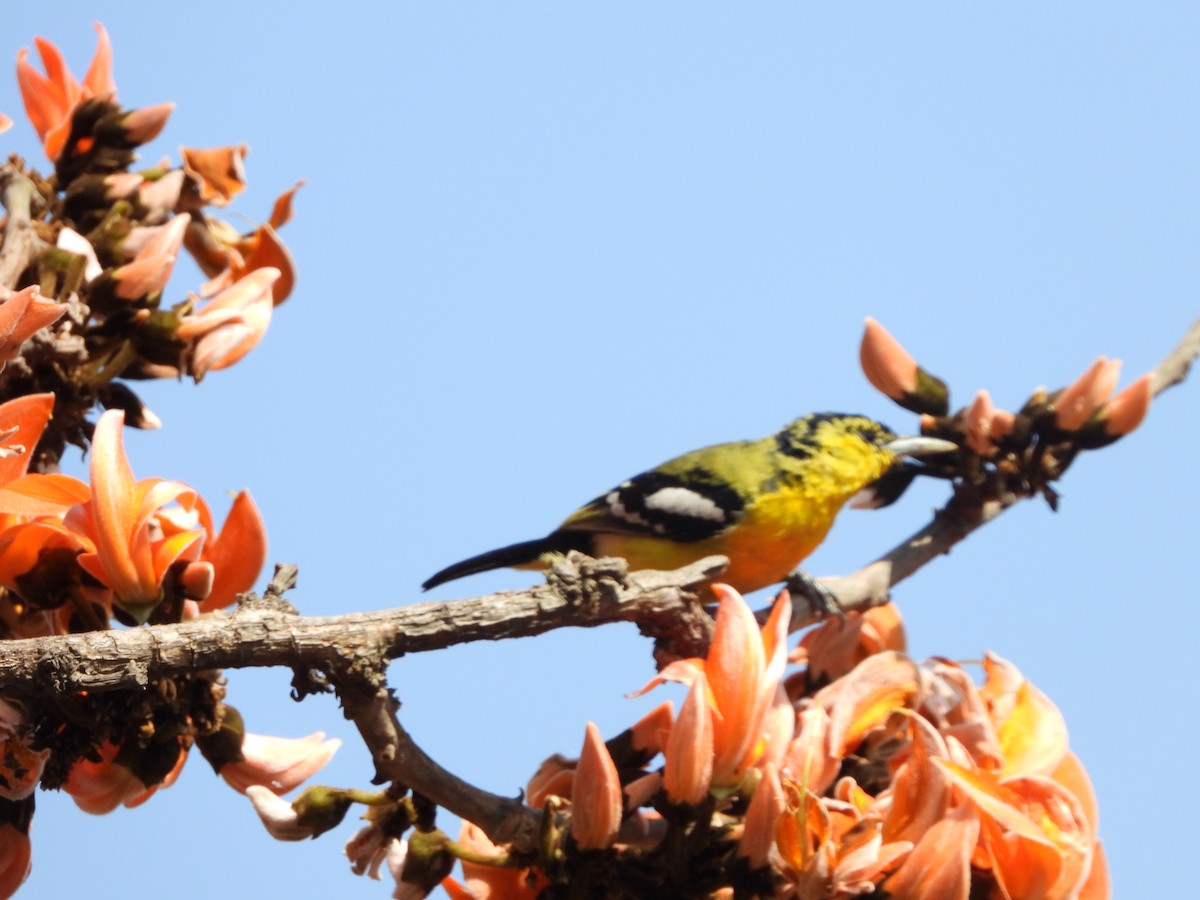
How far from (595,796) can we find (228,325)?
134 centimetres

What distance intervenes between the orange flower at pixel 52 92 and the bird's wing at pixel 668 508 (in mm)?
2306

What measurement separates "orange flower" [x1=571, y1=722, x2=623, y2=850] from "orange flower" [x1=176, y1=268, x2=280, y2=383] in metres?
1.23

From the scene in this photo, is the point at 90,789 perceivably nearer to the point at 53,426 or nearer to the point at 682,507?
the point at 53,426

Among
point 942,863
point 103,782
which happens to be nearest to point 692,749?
point 942,863

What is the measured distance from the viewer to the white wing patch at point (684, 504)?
4.59 m

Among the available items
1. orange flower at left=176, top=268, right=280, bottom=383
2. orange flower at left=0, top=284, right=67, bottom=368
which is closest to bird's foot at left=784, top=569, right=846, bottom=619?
orange flower at left=176, top=268, right=280, bottom=383

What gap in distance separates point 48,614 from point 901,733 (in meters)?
1.35

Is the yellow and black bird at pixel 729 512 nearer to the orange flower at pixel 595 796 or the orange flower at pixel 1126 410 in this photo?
the orange flower at pixel 1126 410

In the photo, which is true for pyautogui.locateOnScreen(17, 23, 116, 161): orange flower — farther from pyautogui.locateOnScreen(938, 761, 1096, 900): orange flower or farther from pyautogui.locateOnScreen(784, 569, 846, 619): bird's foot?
pyautogui.locateOnScreen(938, 761, 1096, 900): orange flower

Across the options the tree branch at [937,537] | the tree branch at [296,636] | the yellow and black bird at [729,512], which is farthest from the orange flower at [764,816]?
the yellow and black bird at [729,512]

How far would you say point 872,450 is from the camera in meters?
5.02

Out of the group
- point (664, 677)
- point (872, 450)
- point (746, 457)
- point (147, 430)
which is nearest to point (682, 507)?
point (746, 457)

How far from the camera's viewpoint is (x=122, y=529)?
194 centimetres

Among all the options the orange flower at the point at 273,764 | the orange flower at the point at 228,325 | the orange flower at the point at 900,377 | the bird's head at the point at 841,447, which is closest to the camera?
the orange flower at the point at 273,764
